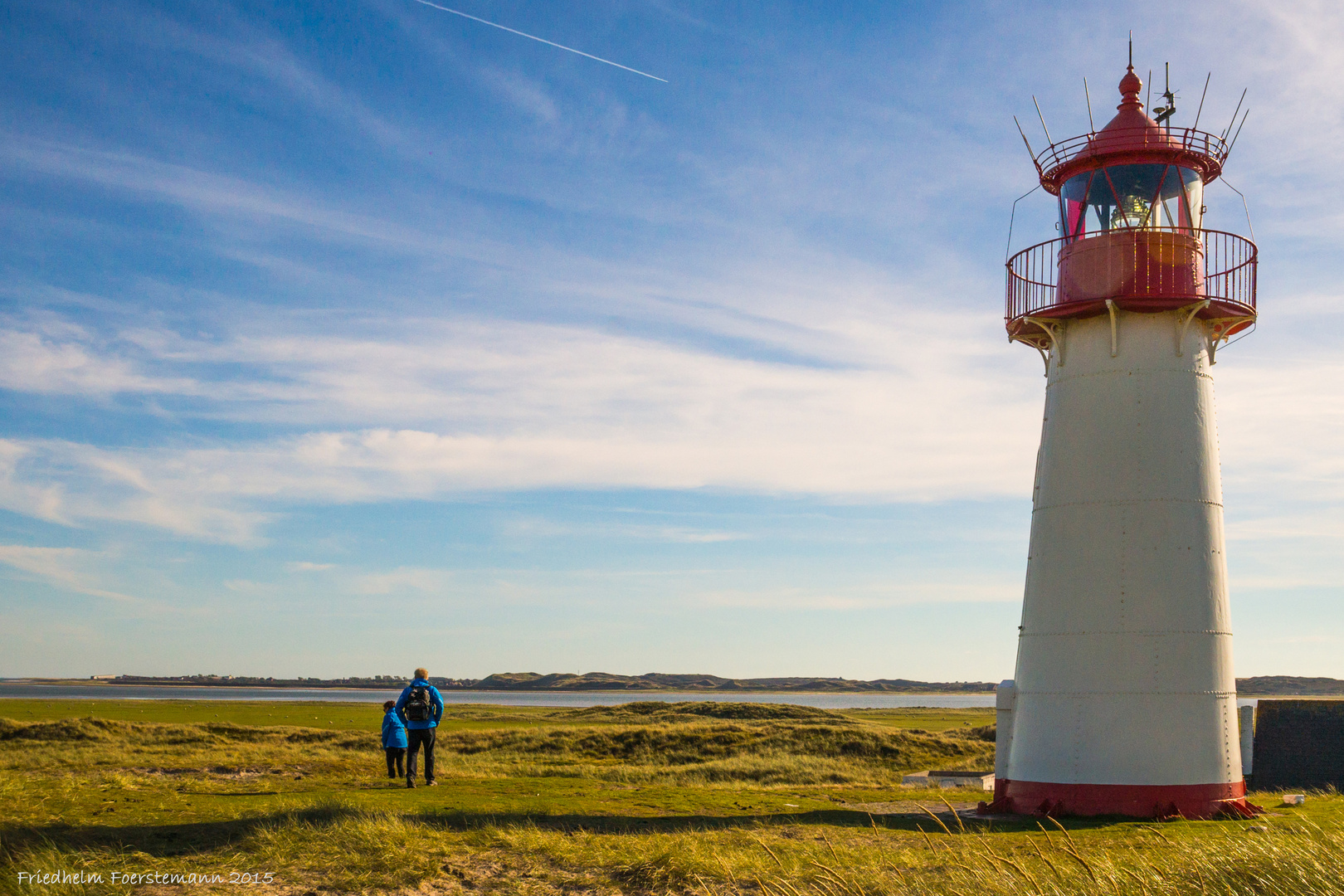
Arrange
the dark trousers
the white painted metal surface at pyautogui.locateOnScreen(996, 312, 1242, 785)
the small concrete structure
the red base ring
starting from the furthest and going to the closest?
the small concrete structure
the dark trousers
the white painted metal surface at pyautogui.locateOnScreen(996, 312, 1242, 785)
the red base ring

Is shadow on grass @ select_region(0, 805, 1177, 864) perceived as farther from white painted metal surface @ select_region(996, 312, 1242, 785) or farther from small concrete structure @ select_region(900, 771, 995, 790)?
small concrete structure @ select_region(900, 771, 995, 790)

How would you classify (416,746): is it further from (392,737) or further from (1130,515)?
(1130,515)

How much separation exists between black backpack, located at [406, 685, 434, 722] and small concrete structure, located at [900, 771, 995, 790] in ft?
43.3

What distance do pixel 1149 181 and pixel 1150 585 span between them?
21.1 feet

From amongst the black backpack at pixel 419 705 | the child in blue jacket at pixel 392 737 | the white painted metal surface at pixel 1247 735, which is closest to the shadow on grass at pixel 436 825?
the black backpack at pixel 419 705

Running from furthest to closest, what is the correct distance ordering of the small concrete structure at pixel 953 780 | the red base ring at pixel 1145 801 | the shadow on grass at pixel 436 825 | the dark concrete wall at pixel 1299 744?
the small concrete structure at pixel 953 780 < the dark concrete wall at pixel 1299 744 < the red base ring at pixel 1145 801 < the shadow on grass at pixel 436 825

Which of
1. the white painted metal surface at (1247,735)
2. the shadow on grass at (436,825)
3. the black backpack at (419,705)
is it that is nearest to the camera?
the shadow on grass at (436,825)

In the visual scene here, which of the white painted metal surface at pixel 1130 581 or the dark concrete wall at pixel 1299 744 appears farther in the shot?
the dark concrete wall at pixel 1299 744

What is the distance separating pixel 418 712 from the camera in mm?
15953

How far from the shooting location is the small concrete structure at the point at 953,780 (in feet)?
78.9

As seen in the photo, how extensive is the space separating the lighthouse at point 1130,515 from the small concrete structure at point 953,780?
763 cm

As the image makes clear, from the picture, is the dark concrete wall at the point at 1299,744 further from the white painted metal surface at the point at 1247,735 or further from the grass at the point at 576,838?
the grass at the point at 576,838

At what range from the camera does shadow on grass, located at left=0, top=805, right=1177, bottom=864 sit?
35.6 ft

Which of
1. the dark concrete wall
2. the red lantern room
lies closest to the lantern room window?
the red lantern room
